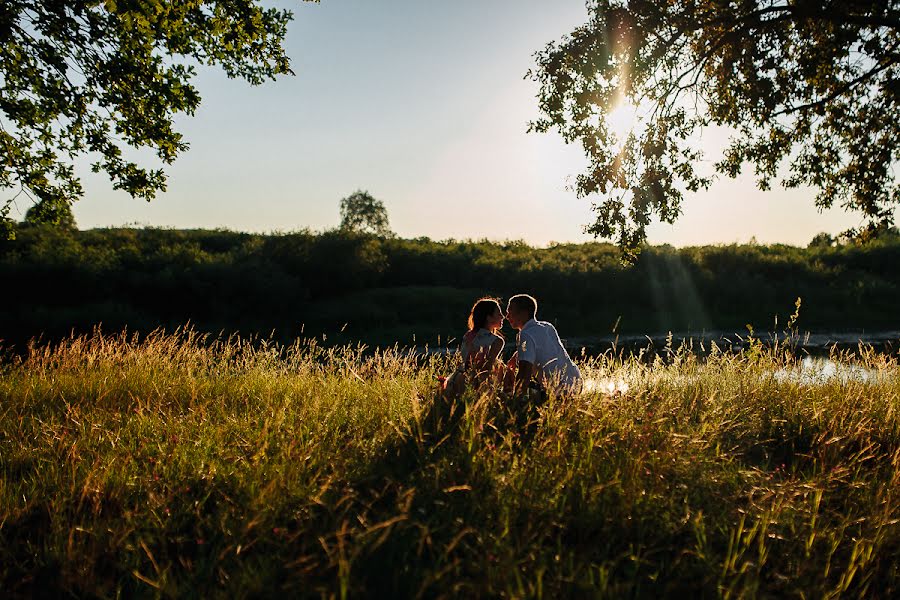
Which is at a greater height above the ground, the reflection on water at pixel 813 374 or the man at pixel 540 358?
the man at pixel 540 358

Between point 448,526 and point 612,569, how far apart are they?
0.81 meters

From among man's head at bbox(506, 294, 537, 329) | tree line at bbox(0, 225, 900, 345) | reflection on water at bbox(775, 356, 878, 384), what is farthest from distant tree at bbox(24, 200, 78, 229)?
tree line at bbox(0, 225, 900, 345)

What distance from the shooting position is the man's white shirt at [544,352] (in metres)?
A: 5.49

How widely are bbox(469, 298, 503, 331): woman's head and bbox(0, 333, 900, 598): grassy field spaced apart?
4.02 feet

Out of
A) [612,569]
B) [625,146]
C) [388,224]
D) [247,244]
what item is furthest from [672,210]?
[388,224]

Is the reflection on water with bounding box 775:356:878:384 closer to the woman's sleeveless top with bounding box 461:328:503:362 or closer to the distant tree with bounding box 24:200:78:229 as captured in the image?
the woman's sleeveless top with bounding box 461:328:503:362

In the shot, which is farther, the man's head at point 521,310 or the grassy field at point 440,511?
the man's head at point 521,310

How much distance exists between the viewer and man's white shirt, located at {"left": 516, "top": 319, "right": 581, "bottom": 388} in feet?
18.0

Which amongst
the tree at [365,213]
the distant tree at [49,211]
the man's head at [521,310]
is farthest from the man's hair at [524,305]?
the tree at [365,213]

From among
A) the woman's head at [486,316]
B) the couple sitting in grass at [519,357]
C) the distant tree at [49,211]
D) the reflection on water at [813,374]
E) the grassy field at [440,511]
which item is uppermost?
the distant tree at [49,211]

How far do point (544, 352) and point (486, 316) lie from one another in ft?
2.47

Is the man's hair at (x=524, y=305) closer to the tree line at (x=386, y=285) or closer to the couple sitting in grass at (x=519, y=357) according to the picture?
the couple sitting in grass at (x=519, y=357)

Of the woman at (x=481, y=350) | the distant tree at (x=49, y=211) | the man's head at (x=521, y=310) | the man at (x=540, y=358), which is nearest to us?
the woman at (x=481, y=350)

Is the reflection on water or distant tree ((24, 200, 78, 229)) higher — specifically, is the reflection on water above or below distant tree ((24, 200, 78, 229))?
below
